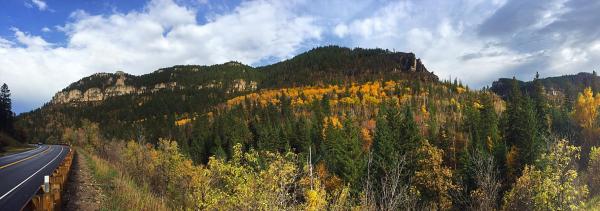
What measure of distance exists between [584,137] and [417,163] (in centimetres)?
7169

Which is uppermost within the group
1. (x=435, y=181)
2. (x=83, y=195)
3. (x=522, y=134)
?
(x=83, y=195)

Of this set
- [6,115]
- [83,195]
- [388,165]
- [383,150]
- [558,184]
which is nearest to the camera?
[83,195]

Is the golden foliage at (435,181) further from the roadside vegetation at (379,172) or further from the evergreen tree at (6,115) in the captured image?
the evergreen tree at (6,115)

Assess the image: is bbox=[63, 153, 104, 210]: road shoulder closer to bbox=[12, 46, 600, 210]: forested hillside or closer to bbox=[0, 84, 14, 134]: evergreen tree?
bbox=[12, 46, 600, 210]: forested hillside

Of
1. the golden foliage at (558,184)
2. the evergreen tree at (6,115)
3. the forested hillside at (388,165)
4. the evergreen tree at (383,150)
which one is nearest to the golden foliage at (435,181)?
the forested hillside at (388,165)

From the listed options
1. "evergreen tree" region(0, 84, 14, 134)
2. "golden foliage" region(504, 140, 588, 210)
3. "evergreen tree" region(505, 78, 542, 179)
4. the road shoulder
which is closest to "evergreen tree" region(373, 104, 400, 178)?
"evergreen tree" region(505, 78, 542, 179)

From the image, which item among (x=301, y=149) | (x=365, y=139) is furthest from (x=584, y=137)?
(x=301, y=149)

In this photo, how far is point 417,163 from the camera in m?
56.2

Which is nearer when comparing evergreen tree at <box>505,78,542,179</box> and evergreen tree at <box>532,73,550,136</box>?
evergreen tree at <box>505,78,542,179</box>

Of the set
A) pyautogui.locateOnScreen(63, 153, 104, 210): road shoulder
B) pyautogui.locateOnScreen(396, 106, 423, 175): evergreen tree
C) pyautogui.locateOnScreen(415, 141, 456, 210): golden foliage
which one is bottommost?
pyautogui.locateOnScreen(415, 141, 456, 210): golden foliage

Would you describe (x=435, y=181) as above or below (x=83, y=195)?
below

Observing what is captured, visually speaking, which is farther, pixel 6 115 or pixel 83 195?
pixel 6 115

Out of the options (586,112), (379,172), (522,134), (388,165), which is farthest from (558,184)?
(586,112)

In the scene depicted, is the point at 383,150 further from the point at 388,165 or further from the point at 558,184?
the point at 558,184
